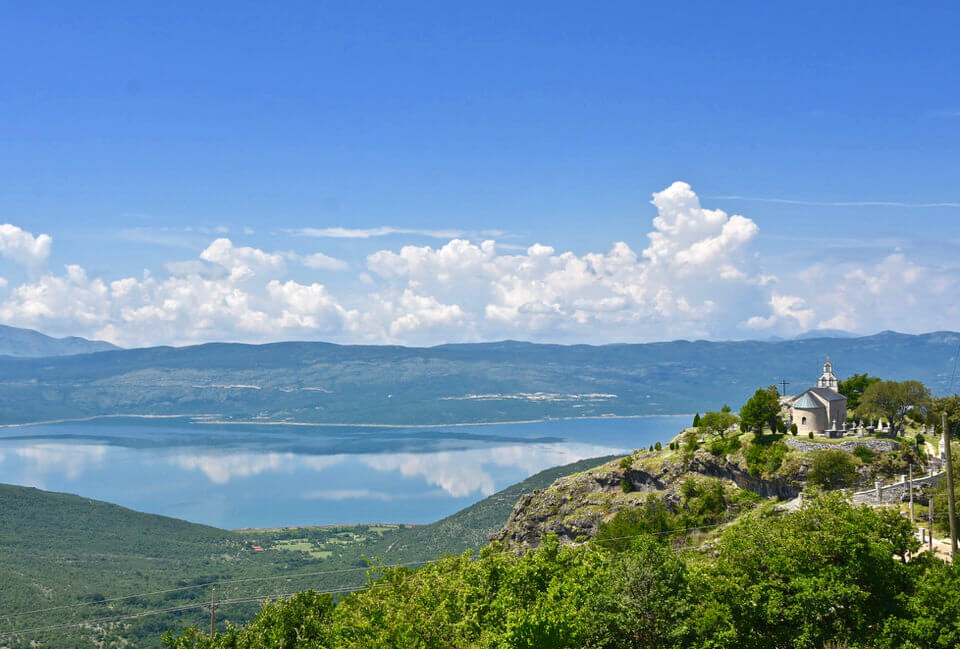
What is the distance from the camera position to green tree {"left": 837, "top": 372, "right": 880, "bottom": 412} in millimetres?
72000

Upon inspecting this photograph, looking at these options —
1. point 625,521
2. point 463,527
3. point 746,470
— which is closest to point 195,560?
point 463,527

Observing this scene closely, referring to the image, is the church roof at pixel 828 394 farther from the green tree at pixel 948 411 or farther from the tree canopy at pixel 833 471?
the tree canopy at pixel 833 471

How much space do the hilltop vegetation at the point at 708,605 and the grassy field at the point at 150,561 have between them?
46.4 metres

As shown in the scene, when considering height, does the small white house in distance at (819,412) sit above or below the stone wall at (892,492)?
above

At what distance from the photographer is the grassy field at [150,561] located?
9612cm

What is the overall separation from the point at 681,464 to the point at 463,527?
9119 centimetres

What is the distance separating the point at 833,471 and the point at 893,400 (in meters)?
14.1

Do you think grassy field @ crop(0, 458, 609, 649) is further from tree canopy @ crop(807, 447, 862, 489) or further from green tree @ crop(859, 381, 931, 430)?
green tree @ crop(859, 381, 931, 430)

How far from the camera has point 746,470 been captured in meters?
62.2

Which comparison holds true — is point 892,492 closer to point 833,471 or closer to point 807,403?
point 833,471

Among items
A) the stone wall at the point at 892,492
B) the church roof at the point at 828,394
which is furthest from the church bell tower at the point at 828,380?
the stone wall at the point at 892,492

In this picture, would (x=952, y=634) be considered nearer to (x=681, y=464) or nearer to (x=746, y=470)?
(x=746, y=470)

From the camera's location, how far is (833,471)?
54.9 metres

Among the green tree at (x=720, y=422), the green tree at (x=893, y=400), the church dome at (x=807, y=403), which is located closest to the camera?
the green tree at (x=893, y=400)
